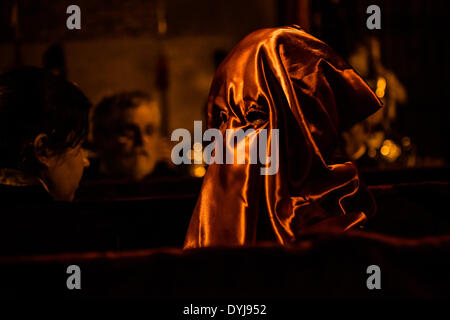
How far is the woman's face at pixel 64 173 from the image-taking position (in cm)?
97

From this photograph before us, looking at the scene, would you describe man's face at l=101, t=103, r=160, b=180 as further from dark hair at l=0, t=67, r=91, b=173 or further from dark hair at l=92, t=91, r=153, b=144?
dark hair at l=0, t=67, r=91, b=173

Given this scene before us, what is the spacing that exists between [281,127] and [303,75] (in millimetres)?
95

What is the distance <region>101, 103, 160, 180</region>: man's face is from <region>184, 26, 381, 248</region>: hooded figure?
122 centimetres

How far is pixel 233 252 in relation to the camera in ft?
1.74

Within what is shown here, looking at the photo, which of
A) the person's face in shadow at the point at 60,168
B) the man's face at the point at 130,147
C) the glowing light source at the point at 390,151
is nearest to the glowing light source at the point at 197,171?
the man's face at the point at 130,147

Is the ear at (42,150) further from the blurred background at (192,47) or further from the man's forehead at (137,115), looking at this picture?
the blurred background at (192,47)

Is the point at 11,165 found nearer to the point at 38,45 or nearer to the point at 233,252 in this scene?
the point at 233,252

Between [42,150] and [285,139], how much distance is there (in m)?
0.54

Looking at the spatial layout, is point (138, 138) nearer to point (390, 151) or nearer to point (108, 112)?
point (108, 112)

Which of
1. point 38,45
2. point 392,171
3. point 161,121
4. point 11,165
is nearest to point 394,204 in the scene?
point 392,171

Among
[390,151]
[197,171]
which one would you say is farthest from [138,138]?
[390,151]

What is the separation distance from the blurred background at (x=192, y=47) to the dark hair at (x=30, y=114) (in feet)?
5.88

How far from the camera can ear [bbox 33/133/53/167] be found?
95cm

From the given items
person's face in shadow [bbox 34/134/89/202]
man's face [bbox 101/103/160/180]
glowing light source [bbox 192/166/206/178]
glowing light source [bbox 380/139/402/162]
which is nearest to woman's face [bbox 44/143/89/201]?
person's face in shadow [bbox 34/134/89/202]
